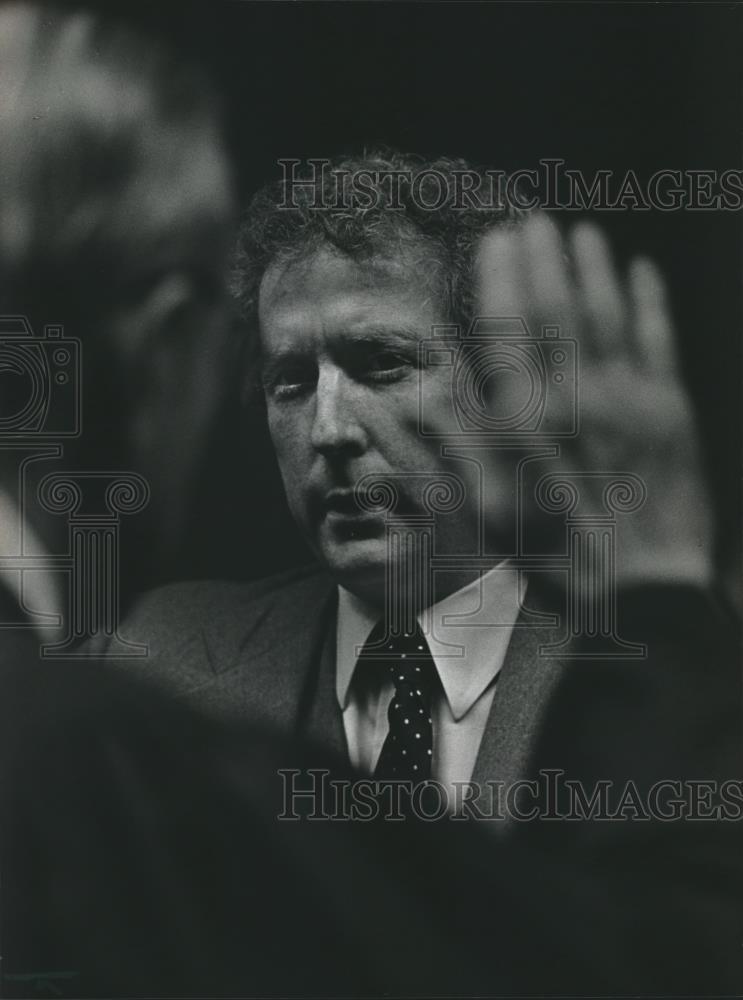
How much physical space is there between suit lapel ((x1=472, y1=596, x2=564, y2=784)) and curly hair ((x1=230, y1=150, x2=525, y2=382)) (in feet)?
2.99

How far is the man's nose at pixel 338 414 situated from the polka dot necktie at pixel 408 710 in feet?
1.71

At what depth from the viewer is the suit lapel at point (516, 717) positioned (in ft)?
10.0

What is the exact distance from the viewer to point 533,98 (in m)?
3.07

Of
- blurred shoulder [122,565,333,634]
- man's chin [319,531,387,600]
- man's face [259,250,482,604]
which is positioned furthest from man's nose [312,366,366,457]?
blurred shoulder [122,565,333,634]

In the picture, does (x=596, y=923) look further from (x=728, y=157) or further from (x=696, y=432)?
(x=728, y=157)

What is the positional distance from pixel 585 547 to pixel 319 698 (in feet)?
2.64

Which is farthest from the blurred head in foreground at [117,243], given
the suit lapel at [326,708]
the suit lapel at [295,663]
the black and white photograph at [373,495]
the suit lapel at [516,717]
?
the suit lapel at [516,717]

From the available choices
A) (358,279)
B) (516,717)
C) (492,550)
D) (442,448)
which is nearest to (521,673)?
(516,717)

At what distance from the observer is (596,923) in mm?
3068

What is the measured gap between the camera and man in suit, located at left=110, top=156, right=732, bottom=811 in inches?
120

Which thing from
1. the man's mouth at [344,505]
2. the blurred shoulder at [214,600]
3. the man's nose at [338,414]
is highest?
the man's nose at [338,414]

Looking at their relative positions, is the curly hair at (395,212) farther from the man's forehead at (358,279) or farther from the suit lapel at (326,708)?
the suit lapel at (326,708)

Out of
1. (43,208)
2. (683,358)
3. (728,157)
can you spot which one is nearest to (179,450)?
(43,208)

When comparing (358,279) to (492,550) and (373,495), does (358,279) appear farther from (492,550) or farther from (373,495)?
(492,550)
